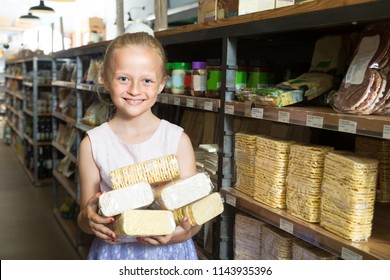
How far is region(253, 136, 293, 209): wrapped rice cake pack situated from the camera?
1.71m

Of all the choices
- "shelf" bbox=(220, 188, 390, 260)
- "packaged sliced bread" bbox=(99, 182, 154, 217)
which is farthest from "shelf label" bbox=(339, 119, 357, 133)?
"packaged sliced bread" bbox=(99, 182, 154, 217)

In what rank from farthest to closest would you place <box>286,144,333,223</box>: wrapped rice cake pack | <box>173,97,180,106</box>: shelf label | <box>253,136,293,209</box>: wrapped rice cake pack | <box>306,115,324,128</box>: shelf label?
<box>173,97,180,106</box>: shelf label → <box>253,136,293,209</box>: wrapped rice cake pack → <box>286,144,333,223</box>: wrapped rice cake pack → <box>306,115,324,128</box>: shelf label

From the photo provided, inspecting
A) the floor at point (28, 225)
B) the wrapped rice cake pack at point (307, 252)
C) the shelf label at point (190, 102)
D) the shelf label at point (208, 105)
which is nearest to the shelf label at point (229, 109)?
the shelf label at point (208, 105)

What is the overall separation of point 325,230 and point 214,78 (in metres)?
0.87

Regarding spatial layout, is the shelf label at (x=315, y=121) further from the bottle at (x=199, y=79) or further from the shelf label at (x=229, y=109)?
the bottle at (x=199, y=79)

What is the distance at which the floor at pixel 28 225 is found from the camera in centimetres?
398

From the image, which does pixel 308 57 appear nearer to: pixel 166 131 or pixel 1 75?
pixel 166 131

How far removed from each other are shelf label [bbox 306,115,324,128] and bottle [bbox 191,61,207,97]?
76 cm

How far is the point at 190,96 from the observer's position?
2.26 meters

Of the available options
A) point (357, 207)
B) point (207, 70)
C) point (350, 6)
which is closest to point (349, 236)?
point (357, 207)

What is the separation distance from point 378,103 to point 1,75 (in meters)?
13.1

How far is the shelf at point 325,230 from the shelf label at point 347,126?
13.8 inches

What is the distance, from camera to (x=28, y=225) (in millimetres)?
4770

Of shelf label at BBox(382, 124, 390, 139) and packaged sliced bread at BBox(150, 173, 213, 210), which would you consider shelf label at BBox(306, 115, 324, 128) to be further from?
packaged sliced bread at BBox(150, 173, 213, 210)
